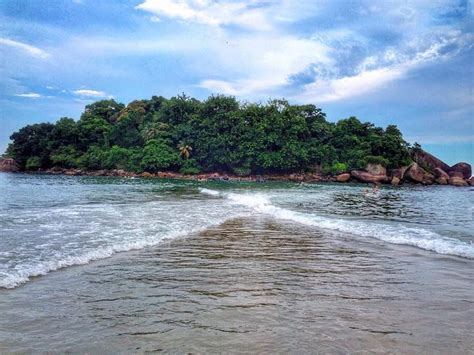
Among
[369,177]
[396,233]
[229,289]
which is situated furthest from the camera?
[369,177]

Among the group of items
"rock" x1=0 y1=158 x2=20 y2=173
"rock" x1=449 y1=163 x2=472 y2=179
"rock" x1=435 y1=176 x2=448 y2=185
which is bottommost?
"rock" x1=0 y1=158 x2=20 y2=173

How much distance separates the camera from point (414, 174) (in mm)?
54812

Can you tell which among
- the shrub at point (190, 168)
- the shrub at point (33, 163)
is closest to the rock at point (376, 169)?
the shrub at point (190, 168)

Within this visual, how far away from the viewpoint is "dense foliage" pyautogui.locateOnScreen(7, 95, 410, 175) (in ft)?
193

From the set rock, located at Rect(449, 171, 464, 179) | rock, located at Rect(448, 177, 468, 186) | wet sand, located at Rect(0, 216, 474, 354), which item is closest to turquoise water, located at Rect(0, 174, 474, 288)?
wet sand, located at Rect(0, 216, 474, 354)

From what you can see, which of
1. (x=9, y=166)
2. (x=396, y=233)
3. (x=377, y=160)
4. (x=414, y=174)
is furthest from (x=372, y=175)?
(x=9, y=166)

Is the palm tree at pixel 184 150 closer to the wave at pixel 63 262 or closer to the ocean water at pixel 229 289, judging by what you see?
the ocean water at pixel 229 289

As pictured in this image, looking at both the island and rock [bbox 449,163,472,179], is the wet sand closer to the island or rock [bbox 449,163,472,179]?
the island

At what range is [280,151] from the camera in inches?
2347

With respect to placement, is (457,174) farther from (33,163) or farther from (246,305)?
(33,163)

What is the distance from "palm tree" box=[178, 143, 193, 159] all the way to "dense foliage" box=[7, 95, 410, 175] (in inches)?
6.4

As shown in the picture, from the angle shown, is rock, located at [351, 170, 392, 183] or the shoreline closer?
rock, located at [351, 170, 392, 183]

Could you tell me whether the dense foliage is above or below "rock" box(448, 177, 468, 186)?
above

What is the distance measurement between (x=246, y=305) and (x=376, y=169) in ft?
182
